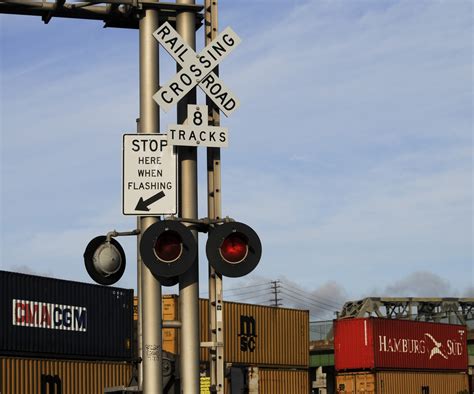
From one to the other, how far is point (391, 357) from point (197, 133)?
142 ft

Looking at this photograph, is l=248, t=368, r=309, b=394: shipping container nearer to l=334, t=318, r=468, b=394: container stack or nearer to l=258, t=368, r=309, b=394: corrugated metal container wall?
Result: l=258, t=368, r=309, b=394: corrugated metal container wall

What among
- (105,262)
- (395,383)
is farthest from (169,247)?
(395,383)

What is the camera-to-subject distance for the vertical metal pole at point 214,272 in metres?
9.62

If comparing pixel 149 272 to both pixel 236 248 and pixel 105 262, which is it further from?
pixel 236 248

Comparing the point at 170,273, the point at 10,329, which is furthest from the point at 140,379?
the point at 10,329

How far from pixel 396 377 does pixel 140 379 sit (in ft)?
143

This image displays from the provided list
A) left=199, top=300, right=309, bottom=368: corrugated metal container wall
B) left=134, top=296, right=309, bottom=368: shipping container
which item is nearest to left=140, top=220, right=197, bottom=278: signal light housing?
left=134, top=296, right=309, bottom=368: shipping container

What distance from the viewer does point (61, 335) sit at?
109 feet

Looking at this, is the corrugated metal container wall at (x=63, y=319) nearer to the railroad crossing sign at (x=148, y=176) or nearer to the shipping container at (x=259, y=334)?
the shipping container at (x=259, y=334)

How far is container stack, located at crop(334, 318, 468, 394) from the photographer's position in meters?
50.7

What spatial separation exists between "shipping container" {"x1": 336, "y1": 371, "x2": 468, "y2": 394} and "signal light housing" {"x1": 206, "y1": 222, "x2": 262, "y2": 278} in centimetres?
4100

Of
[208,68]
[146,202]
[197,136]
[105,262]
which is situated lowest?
[105,262]

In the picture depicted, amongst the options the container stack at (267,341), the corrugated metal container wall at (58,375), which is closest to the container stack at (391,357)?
the container stack at (267,341)

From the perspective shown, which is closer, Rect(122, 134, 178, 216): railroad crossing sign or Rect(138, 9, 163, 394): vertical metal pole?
Rect(138, 9, 163, 394): vertical metal pole
